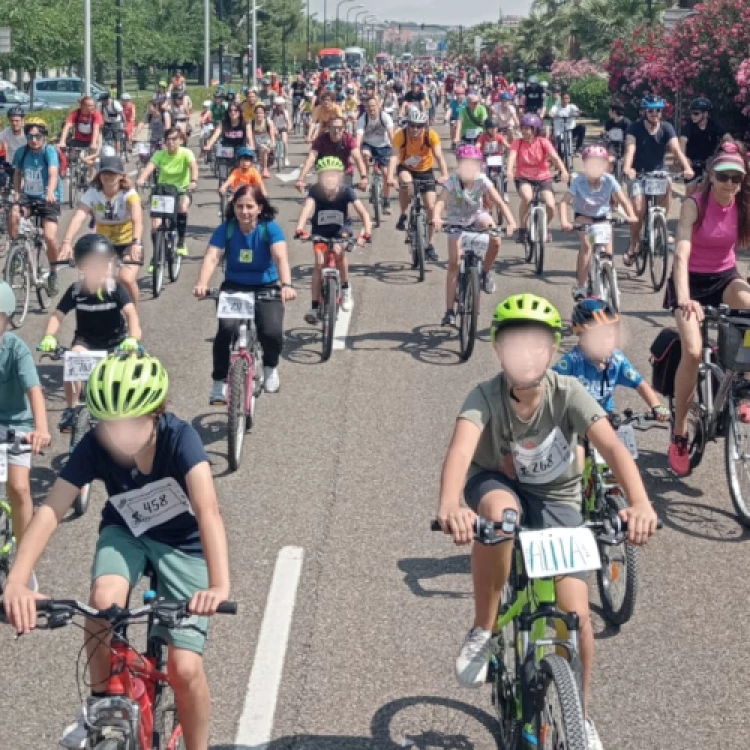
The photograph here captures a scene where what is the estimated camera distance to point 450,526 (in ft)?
14.9

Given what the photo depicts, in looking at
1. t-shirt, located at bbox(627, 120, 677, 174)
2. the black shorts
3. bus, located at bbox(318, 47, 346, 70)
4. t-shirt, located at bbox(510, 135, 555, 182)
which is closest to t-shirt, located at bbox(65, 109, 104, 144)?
t-shirt, located at bbox(510, 135, 555, 182)

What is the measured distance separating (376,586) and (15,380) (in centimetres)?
214

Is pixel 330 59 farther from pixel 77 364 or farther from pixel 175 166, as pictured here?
pixel 77 364

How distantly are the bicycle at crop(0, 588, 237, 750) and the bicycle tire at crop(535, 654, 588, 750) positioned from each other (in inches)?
39.6

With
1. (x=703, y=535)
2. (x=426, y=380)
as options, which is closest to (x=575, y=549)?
(x=703, y=535)

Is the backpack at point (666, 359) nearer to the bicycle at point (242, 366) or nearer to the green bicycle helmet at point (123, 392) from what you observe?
the bicycle at point (242, 366)

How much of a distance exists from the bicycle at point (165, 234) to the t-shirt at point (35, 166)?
1.22m

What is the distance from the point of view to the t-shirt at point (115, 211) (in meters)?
12.1

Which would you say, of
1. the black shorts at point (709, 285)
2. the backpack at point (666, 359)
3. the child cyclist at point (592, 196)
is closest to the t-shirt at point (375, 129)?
the child cyclist at point (592, 196)

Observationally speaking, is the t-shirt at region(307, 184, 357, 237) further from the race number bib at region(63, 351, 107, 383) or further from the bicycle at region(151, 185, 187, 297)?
the race number bib at region(63, 351, 107, 383)

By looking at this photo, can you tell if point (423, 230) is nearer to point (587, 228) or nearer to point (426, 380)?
point (587, 228)

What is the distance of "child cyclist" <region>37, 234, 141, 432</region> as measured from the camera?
8.98 meters

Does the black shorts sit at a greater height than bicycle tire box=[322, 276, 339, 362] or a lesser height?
greater

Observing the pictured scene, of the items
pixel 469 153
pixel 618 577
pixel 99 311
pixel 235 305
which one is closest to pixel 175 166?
pixel 469 153
